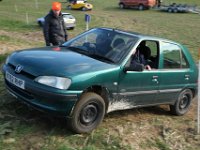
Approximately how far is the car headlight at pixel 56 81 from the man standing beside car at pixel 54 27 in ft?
13.2

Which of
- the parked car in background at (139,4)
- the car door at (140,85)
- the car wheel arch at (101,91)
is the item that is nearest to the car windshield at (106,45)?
the car door at (140,85)

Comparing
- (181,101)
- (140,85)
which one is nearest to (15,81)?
(140,85)

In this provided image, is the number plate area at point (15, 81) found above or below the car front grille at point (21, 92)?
above

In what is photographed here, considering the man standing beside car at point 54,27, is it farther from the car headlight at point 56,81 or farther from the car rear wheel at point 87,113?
the car headlight at point 56,81

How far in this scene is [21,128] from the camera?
5.69 m

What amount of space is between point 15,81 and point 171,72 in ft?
9.61

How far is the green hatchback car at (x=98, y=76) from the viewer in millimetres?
5348

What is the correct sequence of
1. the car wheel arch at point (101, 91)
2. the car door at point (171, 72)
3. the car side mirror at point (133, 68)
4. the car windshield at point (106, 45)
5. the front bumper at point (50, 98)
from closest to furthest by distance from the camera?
the front bumper at point (50, 98), the car wheel arch at point (101, 91), the car side mirror at point (133, 68), the car windshield at point (106, 45), the car door at point (171, 72)

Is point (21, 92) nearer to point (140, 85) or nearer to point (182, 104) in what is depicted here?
point (140, 85)

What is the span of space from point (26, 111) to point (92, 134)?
1.23m

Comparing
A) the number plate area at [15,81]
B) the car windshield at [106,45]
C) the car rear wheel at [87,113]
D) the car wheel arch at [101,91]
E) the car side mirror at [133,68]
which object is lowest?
the car rear wheel at [87,113]

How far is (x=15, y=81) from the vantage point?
5668 mm

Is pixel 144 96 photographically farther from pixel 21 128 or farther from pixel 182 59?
pixel 21 128

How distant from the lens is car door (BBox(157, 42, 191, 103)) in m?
6.99
